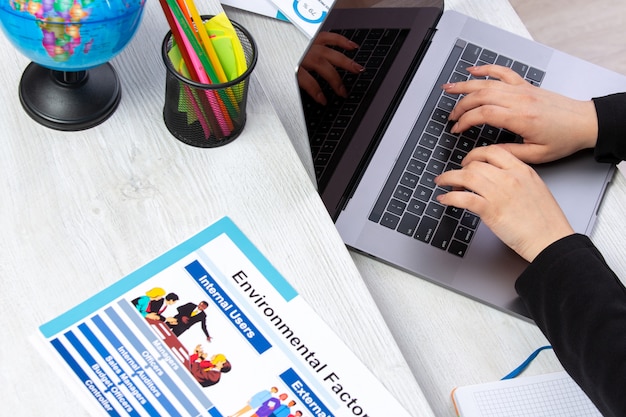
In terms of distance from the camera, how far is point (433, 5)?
3.59 feet

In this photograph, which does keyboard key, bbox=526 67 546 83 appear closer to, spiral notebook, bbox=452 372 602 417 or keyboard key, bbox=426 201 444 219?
keyboard key, bbox=426 201 444 219

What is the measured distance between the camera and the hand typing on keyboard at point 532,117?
3.23ft

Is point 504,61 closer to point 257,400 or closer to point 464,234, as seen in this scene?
point 464,234

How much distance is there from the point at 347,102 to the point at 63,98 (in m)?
0.35

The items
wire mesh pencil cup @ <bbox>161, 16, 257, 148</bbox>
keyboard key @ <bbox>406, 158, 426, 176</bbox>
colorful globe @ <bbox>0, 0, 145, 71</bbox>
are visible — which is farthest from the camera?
keyboard key @ <bbox>406, 158, 426, 176</bbox>

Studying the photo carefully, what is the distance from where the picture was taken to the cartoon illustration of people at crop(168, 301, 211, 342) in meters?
0.73

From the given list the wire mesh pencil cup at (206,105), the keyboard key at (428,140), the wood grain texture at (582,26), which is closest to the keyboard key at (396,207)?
the keyboard key at (428,140)

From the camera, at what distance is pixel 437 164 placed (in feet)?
3.25

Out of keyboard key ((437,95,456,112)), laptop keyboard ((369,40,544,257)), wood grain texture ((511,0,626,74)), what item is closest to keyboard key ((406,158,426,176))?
laptop keyboard ((369,40,544,257))

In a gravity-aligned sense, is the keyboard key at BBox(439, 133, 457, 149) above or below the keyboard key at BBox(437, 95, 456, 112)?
below

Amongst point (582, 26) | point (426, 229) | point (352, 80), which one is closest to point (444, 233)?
point (426, 229)

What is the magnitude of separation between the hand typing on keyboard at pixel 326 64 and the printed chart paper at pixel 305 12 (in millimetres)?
140

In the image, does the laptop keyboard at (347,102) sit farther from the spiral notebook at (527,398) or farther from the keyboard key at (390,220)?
the spiral notebook at (527,398)

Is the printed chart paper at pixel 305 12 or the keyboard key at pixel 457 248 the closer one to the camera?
the keyboard key at pixel 457 248
